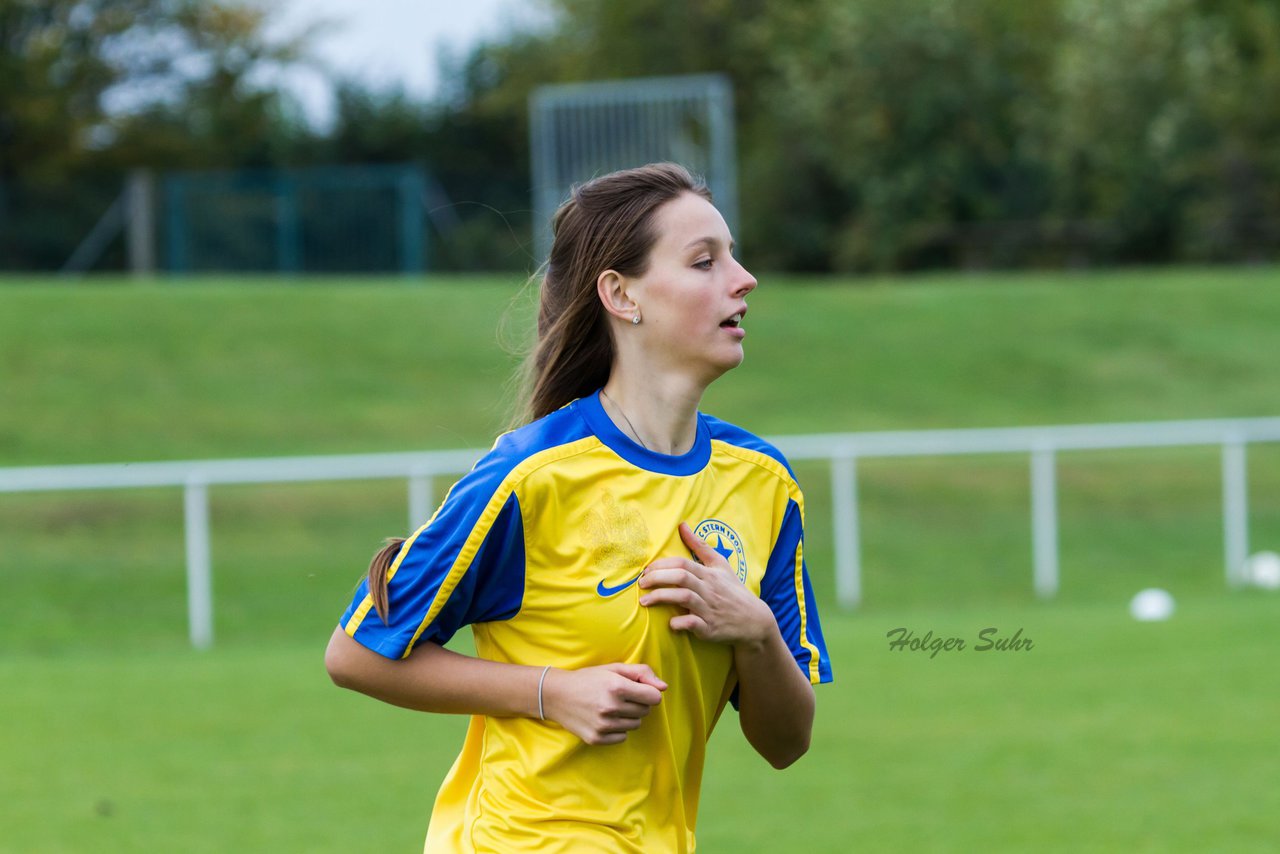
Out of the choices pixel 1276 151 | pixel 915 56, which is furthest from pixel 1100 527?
pixel 915 56

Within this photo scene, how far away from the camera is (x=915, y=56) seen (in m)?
32.5

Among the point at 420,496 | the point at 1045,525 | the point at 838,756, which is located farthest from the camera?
the point at 1045,525

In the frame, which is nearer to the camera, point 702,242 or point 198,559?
point 702,242

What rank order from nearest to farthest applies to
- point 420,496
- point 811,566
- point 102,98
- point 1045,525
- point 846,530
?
point 420,496
point 846,530
point 1045,525
point 811,566
point 102,98

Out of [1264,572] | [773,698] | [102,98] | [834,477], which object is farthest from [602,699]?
[102,98]

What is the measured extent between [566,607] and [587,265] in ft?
1.94

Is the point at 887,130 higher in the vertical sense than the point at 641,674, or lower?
higher

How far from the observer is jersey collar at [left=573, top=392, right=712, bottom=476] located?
2.63 meters

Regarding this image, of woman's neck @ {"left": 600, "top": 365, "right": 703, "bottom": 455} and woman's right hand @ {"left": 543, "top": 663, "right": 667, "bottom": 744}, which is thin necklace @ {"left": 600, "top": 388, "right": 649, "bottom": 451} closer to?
woman's neck @ {"left": 600, "top": 365, "right": 703, "bottom": 455}

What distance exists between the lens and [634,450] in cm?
264

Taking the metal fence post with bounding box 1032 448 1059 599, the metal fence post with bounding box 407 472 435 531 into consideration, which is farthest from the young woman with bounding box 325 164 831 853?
the metal fence post with bounding box 1032 448 1059 599

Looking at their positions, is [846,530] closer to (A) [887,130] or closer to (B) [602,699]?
(B) [602,699]

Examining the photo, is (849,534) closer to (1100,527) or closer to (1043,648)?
(1043,648)

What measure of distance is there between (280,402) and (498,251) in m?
15.9
